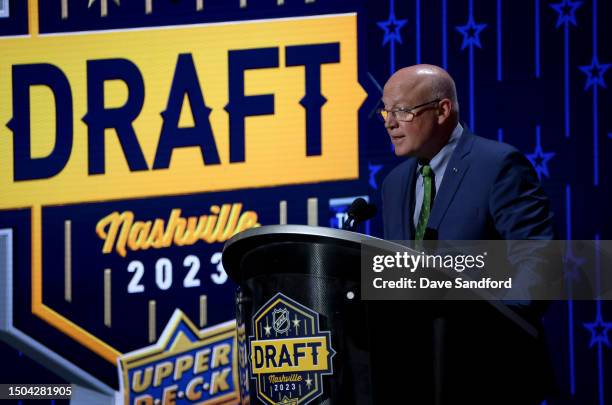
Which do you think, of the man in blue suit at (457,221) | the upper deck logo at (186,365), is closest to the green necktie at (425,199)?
the man in blue suit at (457,221)

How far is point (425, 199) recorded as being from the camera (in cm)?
215

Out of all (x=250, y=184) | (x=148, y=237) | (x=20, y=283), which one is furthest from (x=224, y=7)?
(x=20, y=283)

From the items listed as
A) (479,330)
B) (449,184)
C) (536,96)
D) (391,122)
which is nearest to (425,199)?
(449,184)

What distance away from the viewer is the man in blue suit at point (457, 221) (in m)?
1.67

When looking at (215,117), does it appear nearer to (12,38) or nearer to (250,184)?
(250,184)

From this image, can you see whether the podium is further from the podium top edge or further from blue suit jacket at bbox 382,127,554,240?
blue suit jacket at bbox 382,127,554,240

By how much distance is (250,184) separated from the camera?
3.59 meters

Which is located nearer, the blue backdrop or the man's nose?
the man's nose

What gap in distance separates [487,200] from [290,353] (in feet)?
1.97

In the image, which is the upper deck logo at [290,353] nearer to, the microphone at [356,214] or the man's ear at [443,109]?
the microphone at [356,214]

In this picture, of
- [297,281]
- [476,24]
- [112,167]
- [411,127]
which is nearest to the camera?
[297,281]

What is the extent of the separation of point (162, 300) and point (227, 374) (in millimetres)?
362

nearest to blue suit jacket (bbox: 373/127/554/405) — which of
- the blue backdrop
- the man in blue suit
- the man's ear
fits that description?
the man in blue suit

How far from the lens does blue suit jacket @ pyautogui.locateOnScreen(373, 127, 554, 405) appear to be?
167 centimetres
